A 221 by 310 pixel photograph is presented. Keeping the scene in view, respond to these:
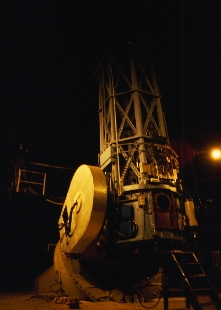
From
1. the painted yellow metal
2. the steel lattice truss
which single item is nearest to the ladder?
the painted yellow metal

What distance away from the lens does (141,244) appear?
887 cm

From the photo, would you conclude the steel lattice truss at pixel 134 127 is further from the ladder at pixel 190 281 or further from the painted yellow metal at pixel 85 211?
the ladder at pixel 190 281

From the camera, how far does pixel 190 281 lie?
6.79 meters

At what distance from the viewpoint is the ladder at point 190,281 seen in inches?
239

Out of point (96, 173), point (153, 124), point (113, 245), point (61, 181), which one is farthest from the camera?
point (61, 181)

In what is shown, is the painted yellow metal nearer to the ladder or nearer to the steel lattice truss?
the steel lattice truss

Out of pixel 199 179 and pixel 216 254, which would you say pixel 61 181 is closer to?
pixel 199 179

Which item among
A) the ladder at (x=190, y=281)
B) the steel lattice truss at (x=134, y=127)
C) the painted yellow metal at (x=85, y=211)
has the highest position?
the steel lattice truss at (x=134, y=127)

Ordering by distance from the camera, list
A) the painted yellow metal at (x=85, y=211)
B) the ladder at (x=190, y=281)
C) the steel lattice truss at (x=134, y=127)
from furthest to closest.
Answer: the steel lattice truss at (x=134, y=127)
the painted yellow metal at (x=85, y=211)
the ladder at (x=190, y=281)

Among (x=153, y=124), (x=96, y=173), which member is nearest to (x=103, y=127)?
(x=153, y=124)

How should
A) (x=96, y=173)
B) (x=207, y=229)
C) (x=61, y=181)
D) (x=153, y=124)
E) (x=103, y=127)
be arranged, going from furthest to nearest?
1. (x=61, y=181)
2. (x=207, y=229)
3. (x=103, y=127)
4. (x=153, y=124)
5. (x=96, y=173)

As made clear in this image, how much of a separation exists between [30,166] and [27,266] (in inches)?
229

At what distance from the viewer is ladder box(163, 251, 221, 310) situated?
6059 mm

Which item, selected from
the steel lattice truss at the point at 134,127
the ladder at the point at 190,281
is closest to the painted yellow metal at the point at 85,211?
the steel lattice truss at the point at 134,127
